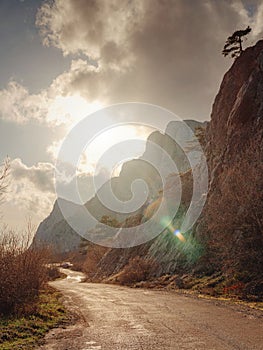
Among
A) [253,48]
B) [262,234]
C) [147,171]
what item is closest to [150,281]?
[262,234]

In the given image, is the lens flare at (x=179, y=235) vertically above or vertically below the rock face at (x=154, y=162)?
below

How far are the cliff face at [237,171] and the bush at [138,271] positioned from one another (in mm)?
7757

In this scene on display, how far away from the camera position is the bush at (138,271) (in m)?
37.5

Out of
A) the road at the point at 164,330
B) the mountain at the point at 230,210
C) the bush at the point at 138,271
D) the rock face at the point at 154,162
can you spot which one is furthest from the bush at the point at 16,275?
the rock face at the point at 154,162

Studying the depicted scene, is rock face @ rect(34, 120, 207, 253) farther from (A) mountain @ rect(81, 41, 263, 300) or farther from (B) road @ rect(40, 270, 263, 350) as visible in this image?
(B) road @ rect(40, 270, 263, 350)

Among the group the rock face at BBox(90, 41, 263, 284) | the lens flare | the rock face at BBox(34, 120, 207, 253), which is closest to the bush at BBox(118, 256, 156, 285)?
the rock face at BBox(90, 41, 263, 284)

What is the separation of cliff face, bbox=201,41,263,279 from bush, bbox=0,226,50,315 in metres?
11.9

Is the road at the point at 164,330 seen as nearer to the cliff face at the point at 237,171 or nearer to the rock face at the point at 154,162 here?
the cliff face at the point at 237,171

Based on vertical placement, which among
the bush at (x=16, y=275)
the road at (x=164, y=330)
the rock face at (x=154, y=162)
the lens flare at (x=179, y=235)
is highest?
the rock face at (x=154, y=162)

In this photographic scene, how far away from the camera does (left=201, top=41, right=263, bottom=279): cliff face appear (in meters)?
20.9

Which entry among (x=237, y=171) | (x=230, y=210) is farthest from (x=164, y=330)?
(x=237, y=171)

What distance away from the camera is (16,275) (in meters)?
16.0

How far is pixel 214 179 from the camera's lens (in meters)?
36.7

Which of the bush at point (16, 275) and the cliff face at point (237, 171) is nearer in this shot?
the bush at point (16, 275)
